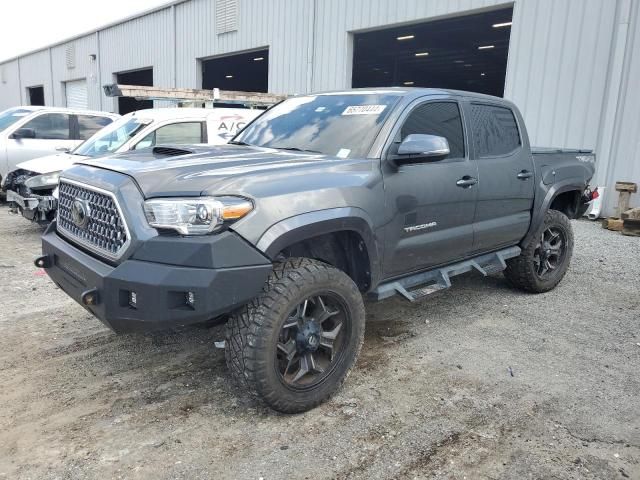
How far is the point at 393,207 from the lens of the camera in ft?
11.4

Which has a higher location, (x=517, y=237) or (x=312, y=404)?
(x=517, y=237)

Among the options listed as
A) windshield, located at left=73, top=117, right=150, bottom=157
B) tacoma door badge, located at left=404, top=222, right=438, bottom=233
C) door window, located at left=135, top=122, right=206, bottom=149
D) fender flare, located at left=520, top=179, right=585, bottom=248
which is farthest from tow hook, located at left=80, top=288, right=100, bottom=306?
windshield, located at left=73, top=117, right=150, bottom=157

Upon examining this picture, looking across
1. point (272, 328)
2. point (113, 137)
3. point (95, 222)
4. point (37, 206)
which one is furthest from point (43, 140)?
point (272, 328)

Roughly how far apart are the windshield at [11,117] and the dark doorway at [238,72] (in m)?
9.37

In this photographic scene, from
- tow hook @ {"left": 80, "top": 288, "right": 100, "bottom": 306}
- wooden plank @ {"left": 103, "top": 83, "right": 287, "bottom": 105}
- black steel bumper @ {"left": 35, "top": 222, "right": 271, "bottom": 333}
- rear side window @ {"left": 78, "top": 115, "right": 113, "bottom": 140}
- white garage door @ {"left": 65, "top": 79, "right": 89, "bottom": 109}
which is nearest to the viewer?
black steel bumper @ {"left": 35, "top": 222, "right": 271, "bottom": 333}

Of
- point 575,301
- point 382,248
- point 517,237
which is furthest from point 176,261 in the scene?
point 575,301

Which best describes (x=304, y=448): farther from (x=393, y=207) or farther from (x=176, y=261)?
(x=393, y=207)

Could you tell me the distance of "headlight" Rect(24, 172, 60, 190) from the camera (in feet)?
23.1

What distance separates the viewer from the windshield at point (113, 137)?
720 cm

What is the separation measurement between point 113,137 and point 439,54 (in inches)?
709

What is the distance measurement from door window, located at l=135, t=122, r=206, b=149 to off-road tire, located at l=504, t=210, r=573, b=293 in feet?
14.8

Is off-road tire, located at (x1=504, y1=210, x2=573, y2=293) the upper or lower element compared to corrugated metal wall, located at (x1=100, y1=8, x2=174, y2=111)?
lower

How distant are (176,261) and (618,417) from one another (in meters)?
2.75

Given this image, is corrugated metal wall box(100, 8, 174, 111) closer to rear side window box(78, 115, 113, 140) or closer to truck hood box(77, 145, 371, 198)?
rear side window box(78, 115, 113, 140)
